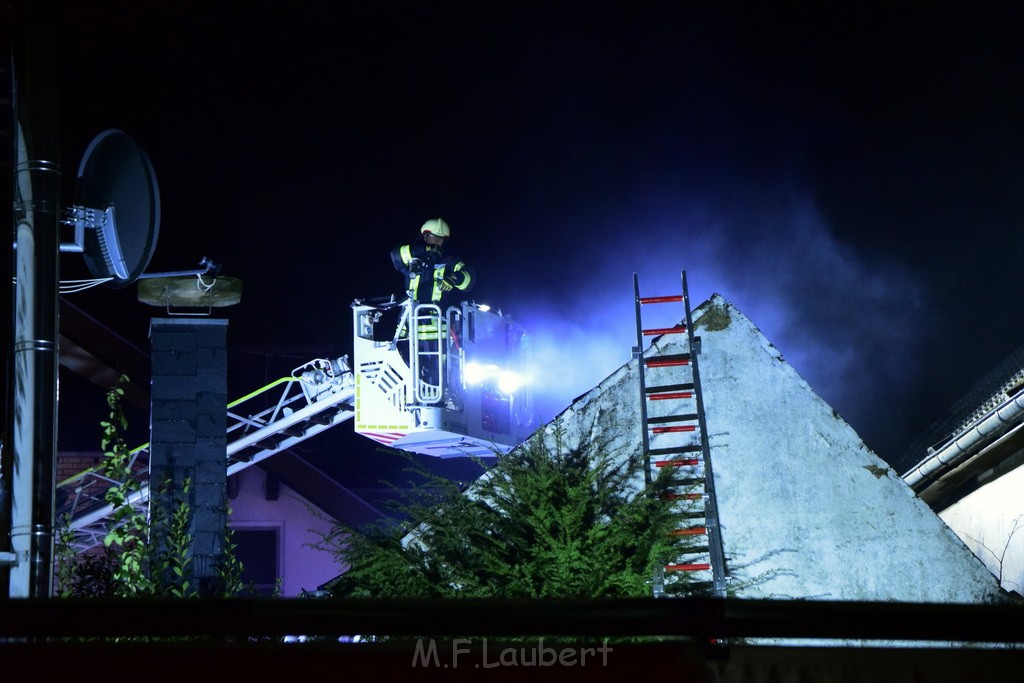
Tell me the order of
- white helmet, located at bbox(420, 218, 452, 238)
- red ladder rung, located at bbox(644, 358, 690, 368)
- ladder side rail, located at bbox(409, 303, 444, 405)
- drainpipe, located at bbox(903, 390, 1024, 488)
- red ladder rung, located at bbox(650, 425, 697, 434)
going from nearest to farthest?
red ladder rung, located at bbox(650, 425, 697, 434), red ladder rung, located at bbox(644, 358, 690, 368), drainpipe, located at bbox(903, 390, 1024, 488), ladder side rail, located at bbox(409, 303, 444, 405), white helmet, located at bbox(420, 218, 452, 238)

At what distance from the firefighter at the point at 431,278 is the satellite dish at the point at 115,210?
7965mm

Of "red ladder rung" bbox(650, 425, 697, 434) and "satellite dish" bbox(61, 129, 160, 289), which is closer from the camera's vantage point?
"satellite dish" bbox(61, 129, 160, 289)

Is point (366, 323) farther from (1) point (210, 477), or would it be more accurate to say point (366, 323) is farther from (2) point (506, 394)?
(1) point (210, 477)

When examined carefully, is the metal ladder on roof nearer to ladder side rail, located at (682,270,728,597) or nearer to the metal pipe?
ladder side rail, located at (682,270,728,597)

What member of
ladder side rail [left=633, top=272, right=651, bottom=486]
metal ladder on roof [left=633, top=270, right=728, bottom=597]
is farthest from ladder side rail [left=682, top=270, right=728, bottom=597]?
ladder side rail [left=633, top=272, right=651, bottom=486]

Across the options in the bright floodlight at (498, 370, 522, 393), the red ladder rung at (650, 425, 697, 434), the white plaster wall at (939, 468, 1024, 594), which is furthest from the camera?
the bright floodlight at (498, 370, 522, 393)

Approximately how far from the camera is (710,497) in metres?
7.29

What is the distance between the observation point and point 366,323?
599 inches

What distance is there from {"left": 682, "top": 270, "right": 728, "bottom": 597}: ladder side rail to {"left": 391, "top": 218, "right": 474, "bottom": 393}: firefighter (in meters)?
6.34

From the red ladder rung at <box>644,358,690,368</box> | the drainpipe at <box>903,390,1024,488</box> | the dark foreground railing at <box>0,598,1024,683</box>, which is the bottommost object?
the dark foreground railing at <box>0,598,1024,683</box>

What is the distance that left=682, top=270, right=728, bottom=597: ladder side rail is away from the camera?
7078 millimetres

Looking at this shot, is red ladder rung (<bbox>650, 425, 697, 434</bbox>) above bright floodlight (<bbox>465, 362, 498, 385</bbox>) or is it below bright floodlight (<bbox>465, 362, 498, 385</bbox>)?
below

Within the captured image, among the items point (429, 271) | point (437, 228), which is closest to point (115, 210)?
point (429, 271)

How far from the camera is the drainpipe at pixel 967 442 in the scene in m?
10.6
